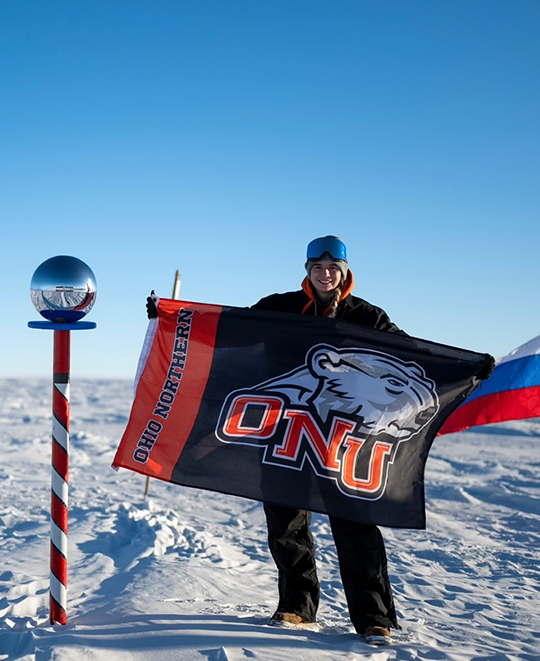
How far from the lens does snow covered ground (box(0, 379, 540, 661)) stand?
3209 millimetres

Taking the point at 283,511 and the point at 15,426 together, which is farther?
the point at 15,426

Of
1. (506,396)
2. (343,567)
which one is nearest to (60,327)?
(343,567)

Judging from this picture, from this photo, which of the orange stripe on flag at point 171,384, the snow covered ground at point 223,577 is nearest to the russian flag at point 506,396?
the snow covered ground at point 223,577

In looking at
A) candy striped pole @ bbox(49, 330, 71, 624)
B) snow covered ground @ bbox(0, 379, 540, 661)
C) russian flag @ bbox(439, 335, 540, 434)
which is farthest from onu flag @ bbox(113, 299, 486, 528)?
russian flag @ bbox(439, 335, 540, 434)

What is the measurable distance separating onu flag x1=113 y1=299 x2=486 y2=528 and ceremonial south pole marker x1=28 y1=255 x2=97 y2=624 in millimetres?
331

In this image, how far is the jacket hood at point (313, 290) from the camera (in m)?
3.71

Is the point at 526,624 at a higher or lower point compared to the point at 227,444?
lower

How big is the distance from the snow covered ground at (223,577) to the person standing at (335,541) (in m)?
0.17

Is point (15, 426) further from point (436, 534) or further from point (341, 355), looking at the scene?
point (341, 355)

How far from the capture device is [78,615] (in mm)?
4031

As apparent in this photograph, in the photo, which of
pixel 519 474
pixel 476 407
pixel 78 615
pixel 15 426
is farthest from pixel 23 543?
pixel 15 426

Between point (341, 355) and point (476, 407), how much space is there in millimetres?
2158

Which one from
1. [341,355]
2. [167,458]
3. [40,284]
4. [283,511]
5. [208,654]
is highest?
[40,284]

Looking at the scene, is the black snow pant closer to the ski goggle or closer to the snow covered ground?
the snow covered ground
